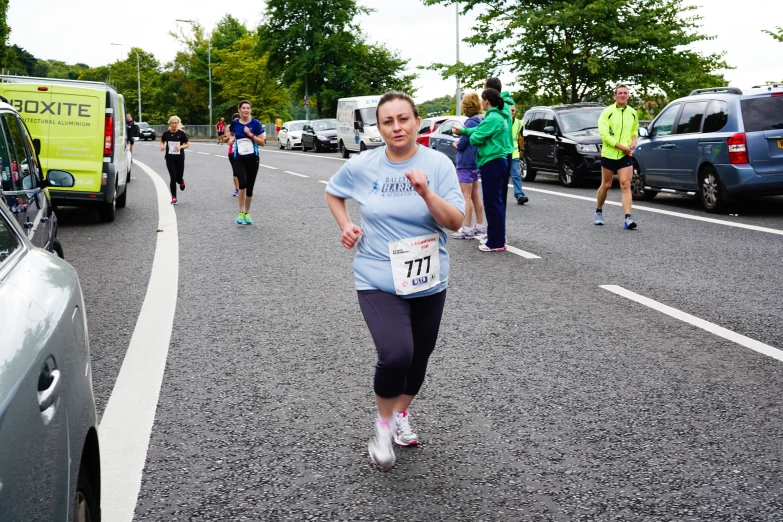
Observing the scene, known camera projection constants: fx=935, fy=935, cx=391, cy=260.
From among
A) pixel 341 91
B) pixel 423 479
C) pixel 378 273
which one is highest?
pixel 341 91

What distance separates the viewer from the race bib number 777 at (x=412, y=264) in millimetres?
3939

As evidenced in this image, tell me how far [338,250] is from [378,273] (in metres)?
6.70

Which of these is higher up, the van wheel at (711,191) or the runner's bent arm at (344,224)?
the runner's bent arm at (344,224)

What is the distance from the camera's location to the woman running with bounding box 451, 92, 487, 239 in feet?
35.7

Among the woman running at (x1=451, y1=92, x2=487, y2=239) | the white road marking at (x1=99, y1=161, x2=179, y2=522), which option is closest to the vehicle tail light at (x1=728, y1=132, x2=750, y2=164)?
the woman running at (x1=451, y1=92, x2=487, y2=239)

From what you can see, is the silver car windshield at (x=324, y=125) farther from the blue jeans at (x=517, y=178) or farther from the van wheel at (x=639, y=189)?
the blue jeans at (x=517, y=178)

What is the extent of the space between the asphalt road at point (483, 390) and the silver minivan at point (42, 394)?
3.40 feet

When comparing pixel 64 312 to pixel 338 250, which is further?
pixel 338 250

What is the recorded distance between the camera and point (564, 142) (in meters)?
19.8

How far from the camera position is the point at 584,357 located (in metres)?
5.79

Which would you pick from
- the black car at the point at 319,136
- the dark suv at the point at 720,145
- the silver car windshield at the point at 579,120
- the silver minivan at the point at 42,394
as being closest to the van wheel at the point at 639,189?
the dark suv at the point at 720,145

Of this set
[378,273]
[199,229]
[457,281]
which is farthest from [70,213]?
[378,273]

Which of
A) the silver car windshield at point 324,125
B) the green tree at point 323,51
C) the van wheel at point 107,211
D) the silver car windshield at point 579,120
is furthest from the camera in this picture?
the green tree at point 323,51

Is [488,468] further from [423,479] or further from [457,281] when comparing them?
[457,281]
